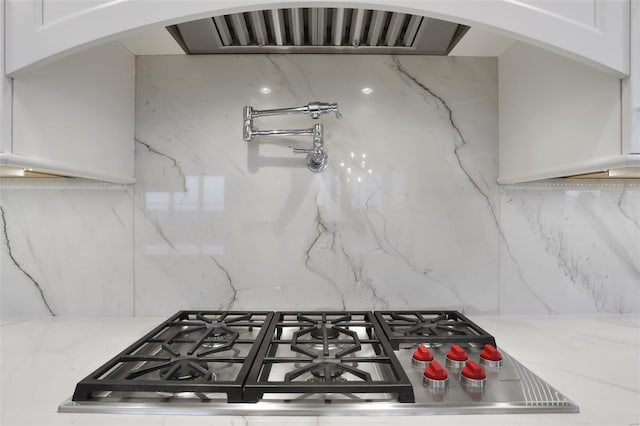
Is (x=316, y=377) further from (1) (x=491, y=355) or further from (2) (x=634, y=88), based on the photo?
(2) (x=634, y=88)

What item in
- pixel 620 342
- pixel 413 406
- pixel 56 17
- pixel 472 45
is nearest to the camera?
pixel 413 406

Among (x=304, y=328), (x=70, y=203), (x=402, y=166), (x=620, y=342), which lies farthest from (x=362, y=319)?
(x=70, y=203)

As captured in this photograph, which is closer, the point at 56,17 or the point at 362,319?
the point at 56,17

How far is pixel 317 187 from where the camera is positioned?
1.23 m

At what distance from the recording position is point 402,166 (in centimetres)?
124

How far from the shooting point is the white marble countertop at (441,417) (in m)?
0.60

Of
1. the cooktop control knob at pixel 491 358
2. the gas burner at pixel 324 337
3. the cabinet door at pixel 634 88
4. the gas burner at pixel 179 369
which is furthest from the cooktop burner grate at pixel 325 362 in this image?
the cabinet door at pixel 634 88

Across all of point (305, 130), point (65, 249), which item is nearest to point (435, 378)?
point (305, 130)

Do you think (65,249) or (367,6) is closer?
(367,6)

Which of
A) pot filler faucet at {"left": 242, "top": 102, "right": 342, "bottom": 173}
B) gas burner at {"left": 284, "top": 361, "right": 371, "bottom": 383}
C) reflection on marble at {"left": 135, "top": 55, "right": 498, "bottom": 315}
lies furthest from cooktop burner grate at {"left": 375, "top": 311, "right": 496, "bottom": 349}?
pot filler faucet at {"left": 242, "top": 102, "right": 342, "bottom": 173}

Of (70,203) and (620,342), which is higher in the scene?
(70,203)

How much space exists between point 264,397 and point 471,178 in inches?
37.1

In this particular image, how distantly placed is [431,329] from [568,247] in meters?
0.61

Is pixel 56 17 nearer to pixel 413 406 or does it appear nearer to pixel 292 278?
pixel 292 278
